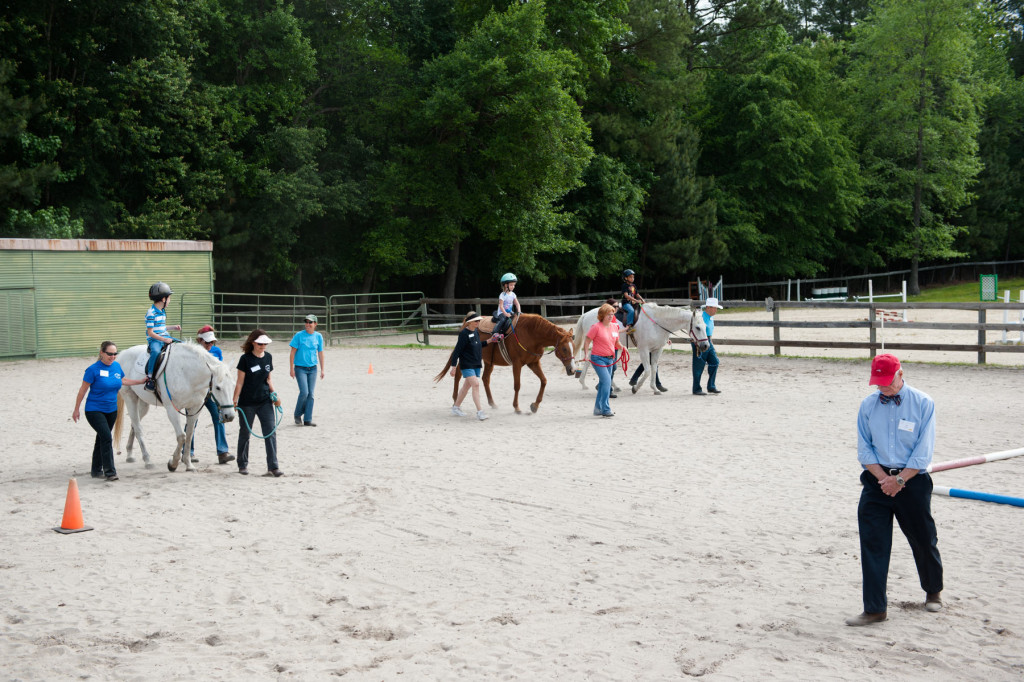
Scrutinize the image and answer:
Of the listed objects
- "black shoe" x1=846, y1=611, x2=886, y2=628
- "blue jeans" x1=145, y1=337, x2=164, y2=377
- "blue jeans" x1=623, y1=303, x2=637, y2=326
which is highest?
"blue jeans" x1=623, y1=303, x2=637, y2=326

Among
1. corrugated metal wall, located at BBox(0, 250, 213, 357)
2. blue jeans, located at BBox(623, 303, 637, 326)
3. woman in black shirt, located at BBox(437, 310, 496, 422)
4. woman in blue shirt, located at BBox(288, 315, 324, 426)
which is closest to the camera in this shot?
woman in blue shirt, located at BBox(288, 315, 324, 426)

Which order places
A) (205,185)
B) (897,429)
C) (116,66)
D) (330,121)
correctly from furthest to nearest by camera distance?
(330,121)
(205,185)
(116,66)
(897,429)

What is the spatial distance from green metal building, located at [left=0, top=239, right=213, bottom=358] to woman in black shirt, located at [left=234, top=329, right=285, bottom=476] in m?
15.9

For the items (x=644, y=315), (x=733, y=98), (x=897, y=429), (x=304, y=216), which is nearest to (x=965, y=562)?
(x=897, y=429)

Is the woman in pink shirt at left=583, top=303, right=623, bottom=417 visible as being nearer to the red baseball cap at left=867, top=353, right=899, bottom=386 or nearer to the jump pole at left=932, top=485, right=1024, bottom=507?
the jump pole at left=932, top=485, right=1024, bottom=507

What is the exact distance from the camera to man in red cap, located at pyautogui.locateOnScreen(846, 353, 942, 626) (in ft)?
17.6

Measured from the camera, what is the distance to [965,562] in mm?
6520

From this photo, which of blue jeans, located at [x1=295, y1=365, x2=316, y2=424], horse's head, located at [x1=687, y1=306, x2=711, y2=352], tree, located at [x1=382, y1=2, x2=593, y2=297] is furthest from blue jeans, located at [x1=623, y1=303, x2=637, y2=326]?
tree, located at [x1=382, y1=2, x2=593, y2=297]

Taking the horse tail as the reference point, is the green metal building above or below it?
above

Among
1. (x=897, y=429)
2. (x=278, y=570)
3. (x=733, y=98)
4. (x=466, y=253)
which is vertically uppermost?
(x=733, y=98)

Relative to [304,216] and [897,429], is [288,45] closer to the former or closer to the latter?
[304,216]

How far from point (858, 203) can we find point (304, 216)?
29820mm

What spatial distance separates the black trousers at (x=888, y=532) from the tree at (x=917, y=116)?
152 ft

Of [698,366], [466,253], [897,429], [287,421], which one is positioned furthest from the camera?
[466,253]
